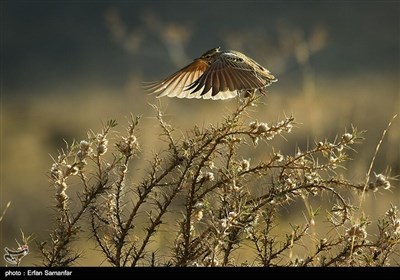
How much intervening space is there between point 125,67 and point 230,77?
840 centimetres

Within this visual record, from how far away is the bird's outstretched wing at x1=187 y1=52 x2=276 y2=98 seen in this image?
10.6 feet

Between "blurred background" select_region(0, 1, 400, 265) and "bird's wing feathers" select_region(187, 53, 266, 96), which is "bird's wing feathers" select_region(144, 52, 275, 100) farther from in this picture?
"blurred background" select_region(0, 1, 400, 265)

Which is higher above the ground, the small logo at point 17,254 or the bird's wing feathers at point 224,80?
the bird's wing feathers at point 224,80

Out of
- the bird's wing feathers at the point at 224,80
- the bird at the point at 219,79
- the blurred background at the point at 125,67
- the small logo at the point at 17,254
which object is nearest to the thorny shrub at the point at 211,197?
the small logo at the point at 17,254

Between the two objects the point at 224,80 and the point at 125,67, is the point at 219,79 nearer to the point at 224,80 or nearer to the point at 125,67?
the point at 224,80

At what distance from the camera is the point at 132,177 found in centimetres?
269

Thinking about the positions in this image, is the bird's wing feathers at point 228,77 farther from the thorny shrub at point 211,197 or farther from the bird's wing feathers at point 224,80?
the thorny shrub at point 211,197

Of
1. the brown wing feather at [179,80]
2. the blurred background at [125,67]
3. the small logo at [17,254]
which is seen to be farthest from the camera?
the blurred background at [125,67]

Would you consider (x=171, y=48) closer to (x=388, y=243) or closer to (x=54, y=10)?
(x=388, y=243)

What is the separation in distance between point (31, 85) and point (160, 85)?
23.8 ft

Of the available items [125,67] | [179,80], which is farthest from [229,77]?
[125,67]

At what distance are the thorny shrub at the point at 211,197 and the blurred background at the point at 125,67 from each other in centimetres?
301

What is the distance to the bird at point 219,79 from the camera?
3229 mm

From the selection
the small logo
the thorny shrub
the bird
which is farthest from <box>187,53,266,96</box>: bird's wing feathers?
the small logo
